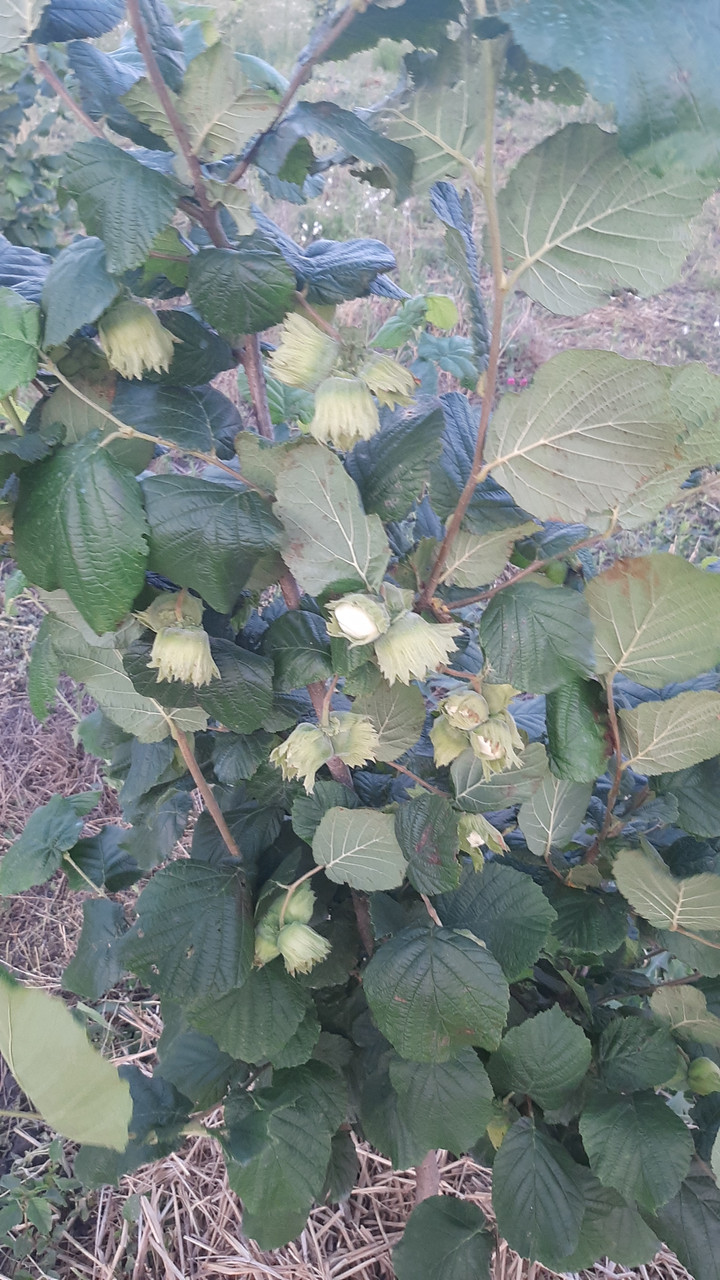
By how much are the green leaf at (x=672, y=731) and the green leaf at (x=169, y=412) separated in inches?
15.1

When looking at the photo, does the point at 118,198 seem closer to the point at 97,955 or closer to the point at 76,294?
the point at 76,294

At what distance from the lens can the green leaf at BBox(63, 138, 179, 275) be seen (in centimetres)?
44

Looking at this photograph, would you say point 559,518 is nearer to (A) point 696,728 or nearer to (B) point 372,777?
(A) point 696,728

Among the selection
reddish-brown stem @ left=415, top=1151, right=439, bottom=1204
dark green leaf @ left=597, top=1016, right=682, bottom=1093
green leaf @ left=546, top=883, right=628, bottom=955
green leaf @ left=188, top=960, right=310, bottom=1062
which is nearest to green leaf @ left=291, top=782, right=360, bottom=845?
green leaf @ left=188, top=960, right=310, bottom=1062

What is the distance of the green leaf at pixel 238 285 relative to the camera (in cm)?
49

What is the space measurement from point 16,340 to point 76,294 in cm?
4

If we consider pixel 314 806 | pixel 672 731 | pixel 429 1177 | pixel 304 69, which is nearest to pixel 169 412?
pixel 304 69

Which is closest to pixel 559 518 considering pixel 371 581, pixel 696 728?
pixel 371 581

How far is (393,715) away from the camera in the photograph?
64cm

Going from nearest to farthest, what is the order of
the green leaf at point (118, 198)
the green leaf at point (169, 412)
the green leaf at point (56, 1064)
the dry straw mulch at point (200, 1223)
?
1. the green leaf at point (56, 1064)
2. the green leaf at point (118, 198)
3. the green leaf at point (169, 412)
4. the dry straw mulch at point (200, 1223)

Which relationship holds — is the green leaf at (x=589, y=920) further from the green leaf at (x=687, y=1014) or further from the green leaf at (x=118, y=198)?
the green leaf at (x=118, y=198)

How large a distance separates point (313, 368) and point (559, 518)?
0.58ft

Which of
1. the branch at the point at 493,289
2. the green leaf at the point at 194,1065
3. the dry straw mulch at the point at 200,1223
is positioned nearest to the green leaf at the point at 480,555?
the branch at the point at 493,289

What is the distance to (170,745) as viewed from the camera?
2.39ft
